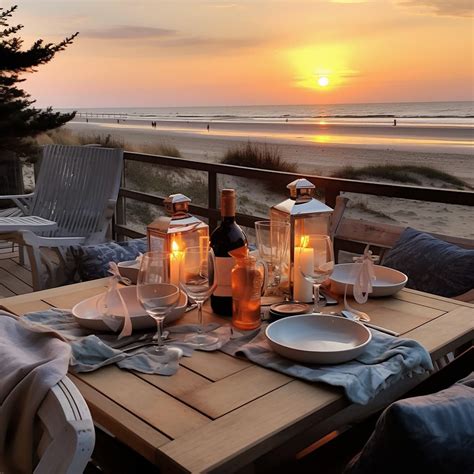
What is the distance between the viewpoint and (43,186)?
15.7ft

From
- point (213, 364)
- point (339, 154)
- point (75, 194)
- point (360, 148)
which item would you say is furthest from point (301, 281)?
point (360, 148)

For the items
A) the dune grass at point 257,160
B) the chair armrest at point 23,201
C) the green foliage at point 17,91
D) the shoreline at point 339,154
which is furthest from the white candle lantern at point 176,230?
the shoreline at point 339,154

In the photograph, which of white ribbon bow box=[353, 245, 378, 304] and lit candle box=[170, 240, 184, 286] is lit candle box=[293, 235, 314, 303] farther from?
lit candle box=[170, 240, 184, 286]

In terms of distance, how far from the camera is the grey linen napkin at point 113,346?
4.35 feet

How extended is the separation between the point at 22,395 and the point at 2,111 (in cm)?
678

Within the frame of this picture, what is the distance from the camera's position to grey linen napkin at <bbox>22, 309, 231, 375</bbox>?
1326 millimetres

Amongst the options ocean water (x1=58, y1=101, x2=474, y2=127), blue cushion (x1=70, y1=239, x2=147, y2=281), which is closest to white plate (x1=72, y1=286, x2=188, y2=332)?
blue cushion (x1=70, y1=239, x2=147, y2=281)

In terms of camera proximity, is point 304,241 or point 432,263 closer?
point 304,241

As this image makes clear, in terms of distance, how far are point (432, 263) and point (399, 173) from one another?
651 inches

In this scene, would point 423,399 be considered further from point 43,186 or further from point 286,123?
point 286,123

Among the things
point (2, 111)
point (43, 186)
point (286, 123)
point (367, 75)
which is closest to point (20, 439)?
point (43, 186)

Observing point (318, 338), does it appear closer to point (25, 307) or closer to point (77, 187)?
point (25, 307)

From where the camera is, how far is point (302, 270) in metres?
1.66

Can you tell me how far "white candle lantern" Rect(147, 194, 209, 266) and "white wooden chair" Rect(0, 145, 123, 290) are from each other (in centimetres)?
246
